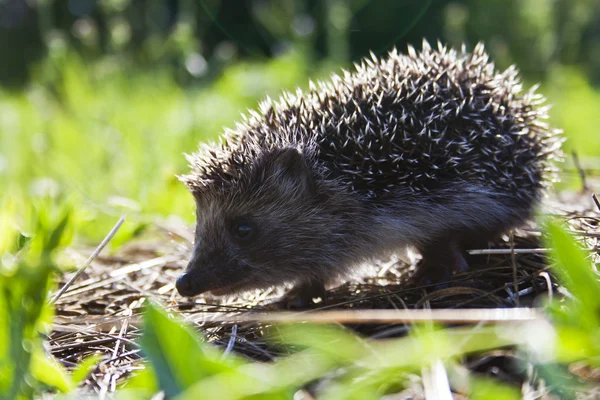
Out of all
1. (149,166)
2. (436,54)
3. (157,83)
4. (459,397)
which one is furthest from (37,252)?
(157,83)

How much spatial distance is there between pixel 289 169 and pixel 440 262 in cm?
85

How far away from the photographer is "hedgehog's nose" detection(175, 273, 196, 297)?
9.72 ft

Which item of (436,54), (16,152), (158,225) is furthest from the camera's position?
(16,152)

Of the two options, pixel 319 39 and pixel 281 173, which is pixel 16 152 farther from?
pixel 319 39

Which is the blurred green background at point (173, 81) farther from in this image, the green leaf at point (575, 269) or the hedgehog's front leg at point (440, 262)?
the green leaf at point (575, 269)

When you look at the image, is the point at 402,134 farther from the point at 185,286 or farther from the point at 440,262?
the point at 185,286

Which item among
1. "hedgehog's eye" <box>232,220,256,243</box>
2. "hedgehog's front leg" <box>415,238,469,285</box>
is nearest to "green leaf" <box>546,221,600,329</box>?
"hedgehog's front leg" <box>415,238,469,285</box>

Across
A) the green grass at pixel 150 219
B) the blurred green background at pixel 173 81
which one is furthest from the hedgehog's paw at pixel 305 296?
the blurred green background at pixel 173 81

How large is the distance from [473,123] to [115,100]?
4.83m

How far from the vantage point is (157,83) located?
8367 millimetres

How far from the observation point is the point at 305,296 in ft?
10.9

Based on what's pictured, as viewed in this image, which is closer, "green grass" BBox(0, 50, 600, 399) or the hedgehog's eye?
"green grass" BBox(0, 50, 600, 399)

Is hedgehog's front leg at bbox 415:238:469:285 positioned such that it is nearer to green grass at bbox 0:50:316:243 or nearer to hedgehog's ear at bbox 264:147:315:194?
hedgehog's ear at bbox 264:147:315:194

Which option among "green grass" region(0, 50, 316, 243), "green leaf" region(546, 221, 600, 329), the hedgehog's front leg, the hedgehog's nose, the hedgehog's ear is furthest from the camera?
"green grass" region(0, 50, 316, 243)
